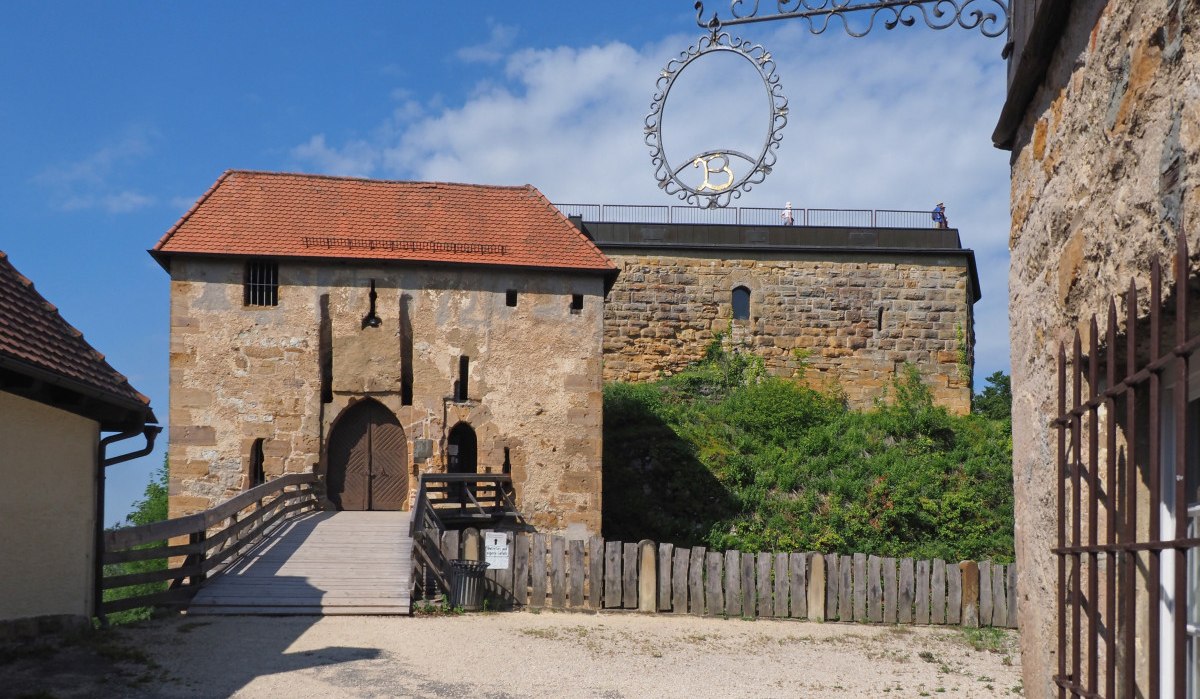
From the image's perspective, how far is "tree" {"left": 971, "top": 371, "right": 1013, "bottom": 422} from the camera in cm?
3219

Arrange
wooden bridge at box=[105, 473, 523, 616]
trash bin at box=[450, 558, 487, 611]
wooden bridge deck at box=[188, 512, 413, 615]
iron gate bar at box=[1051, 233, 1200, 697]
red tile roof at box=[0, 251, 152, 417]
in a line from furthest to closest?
trash bin at box=[450, 558, 487, 611] → wooden bridge deck at box=[188, 512, 413, 615] → wooden bridge at box=[105, 473, 523, 616] → red tile roof at box=[0, 251, 152, 417] → iron gate bar at box=[1051, 233, 1200, 697]

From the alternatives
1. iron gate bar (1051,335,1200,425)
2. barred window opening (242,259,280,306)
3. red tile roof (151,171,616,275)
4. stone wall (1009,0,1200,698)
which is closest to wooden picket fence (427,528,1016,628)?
red tile roof (151,171,616,275)

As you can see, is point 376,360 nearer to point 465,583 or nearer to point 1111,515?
point 465,583

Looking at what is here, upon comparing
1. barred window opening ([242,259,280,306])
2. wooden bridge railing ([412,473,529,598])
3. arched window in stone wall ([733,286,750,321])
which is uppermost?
arched window in stone wall ([733,286,750,321])

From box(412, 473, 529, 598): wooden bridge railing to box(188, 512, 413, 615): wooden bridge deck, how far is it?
15.9 inches

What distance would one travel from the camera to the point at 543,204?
2414 cm

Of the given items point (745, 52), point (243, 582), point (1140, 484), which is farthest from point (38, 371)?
point (1140, 484)

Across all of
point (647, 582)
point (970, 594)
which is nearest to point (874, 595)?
point (970, 594)

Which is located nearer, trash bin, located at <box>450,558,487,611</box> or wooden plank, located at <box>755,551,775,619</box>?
trash bin, located at <box>450,558,487,611</box>

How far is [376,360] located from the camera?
71.5ft

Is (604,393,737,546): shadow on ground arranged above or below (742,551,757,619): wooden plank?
above

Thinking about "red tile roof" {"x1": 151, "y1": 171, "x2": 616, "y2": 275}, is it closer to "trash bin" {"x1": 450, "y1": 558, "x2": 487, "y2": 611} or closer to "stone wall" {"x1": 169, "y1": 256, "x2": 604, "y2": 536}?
"stone wall" {"x1": 169, "y1": 256, "x2": 604, "y2": 536}

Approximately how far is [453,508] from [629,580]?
195 inches

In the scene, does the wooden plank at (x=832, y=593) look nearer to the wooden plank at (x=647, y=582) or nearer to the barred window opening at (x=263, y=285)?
the wooden plank at (x=647, y=582)
